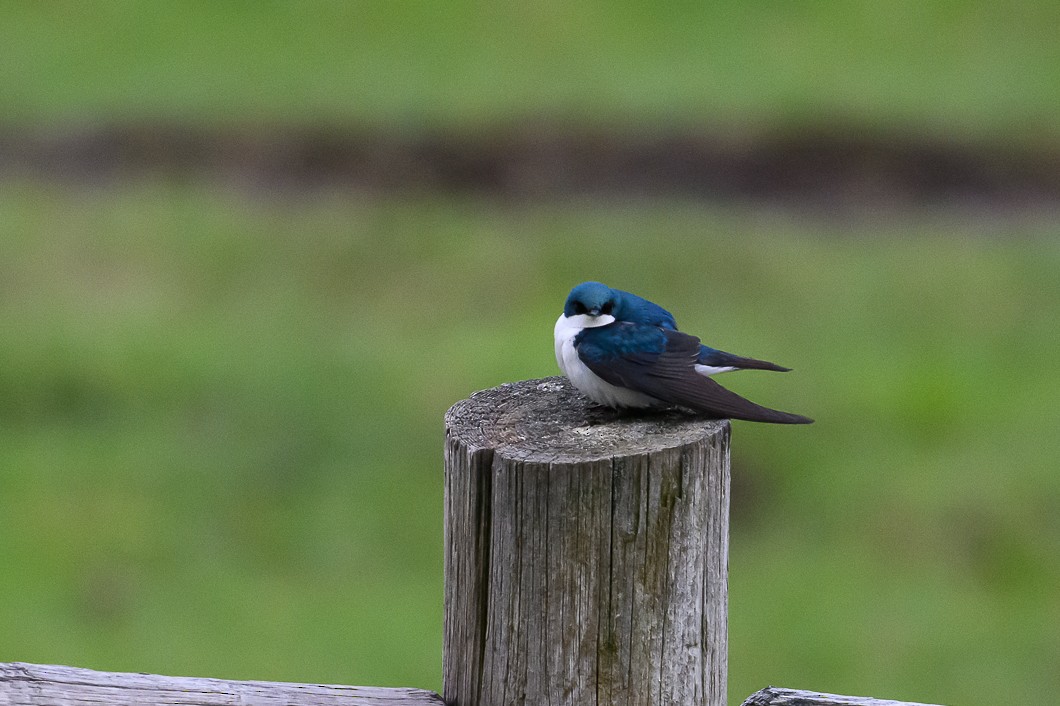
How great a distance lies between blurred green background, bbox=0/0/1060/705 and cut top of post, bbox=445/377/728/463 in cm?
347

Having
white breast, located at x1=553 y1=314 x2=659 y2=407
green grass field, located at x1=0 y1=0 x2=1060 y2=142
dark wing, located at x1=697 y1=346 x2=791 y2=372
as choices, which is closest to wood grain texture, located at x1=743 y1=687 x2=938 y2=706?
white breast, located at x1=553 y1=314 x2=659 y2=407

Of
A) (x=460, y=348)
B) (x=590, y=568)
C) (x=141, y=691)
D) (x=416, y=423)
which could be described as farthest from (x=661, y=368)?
(x=460, y=348)

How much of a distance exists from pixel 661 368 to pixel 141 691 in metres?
1.07

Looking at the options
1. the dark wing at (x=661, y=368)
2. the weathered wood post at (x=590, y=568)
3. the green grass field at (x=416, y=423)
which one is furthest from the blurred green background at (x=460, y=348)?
the weathered wood post at (x=590, y=568)

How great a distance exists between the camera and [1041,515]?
7.29 m

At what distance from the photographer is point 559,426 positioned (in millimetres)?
2592

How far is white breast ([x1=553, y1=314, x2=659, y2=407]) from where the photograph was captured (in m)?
2.73

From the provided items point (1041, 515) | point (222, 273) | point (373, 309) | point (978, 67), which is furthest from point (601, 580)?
point (978, 67)

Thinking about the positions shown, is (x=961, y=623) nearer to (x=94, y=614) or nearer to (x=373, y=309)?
(x=94, y=614)

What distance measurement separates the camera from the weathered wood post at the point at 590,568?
229 cm

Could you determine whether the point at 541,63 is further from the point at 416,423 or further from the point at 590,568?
the point at 590,568

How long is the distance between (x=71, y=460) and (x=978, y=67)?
10.5 meters

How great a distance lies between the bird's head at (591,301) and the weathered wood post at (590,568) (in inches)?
25.2

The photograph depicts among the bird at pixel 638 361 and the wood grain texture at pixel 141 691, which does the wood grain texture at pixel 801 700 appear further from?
the wood grain texture at pixel 141 691
